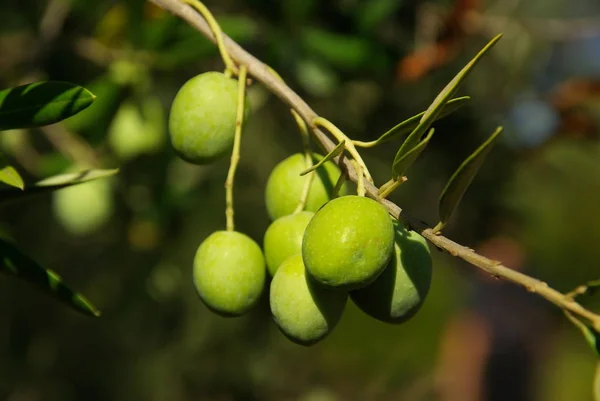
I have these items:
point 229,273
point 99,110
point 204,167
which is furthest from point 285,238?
point 204,167

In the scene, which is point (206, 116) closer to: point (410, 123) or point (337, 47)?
point (410, 123)

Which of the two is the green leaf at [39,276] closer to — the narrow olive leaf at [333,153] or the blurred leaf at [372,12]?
the narrow olive leaf at [333,153]

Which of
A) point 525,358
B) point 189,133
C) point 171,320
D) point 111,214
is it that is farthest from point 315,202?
→ point 525,358

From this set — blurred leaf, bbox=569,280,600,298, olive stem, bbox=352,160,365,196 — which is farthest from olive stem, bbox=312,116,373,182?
blurred leaf, bbox=569,280,600,298

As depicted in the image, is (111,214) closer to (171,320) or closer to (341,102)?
(171,320)

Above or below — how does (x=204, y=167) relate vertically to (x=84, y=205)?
below

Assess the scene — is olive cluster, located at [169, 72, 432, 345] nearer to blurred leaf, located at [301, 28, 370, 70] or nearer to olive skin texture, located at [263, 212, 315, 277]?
olive skin texture, located at [263, 212, 315, 277]

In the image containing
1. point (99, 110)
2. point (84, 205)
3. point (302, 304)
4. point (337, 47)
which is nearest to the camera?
point (302, 304)
